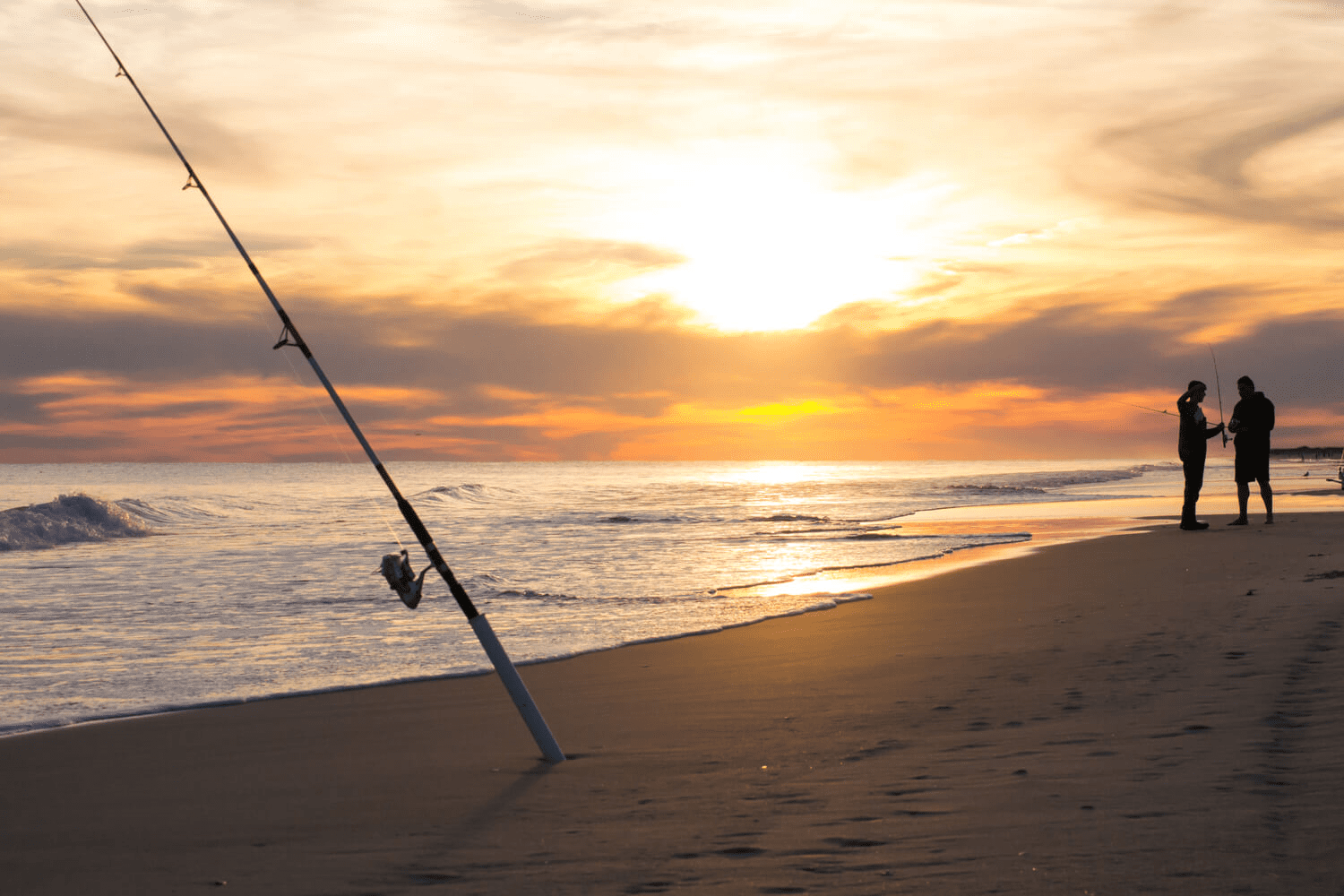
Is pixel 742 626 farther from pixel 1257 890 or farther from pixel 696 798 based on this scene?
pixel 1257 890

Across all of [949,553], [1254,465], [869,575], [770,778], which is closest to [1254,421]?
[1254,465]

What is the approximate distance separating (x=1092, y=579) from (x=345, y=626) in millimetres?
6898

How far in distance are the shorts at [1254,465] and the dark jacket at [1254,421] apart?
0.06m

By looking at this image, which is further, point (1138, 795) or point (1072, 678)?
point (1072, 678)

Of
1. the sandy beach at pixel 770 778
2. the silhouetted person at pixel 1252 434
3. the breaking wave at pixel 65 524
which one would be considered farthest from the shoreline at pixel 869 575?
the breaking wave at pixel 65 524

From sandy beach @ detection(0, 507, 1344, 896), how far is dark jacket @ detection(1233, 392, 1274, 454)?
750 cm

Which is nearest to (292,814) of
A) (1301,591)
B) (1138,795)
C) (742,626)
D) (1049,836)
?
(1049,836)

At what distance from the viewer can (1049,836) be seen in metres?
2.90

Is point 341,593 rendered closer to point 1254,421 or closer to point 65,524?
point 1254,421

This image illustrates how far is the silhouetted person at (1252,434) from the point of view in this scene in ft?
44.2

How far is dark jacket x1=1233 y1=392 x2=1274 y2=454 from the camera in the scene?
1345cm

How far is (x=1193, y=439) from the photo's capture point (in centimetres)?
1391

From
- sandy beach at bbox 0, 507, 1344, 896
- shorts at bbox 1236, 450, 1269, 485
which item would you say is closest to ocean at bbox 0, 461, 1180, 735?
sandy beach at bbox 0, 507, 1344, 896

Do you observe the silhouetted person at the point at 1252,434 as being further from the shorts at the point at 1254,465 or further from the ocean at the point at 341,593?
the ocean at the point at 341,593
